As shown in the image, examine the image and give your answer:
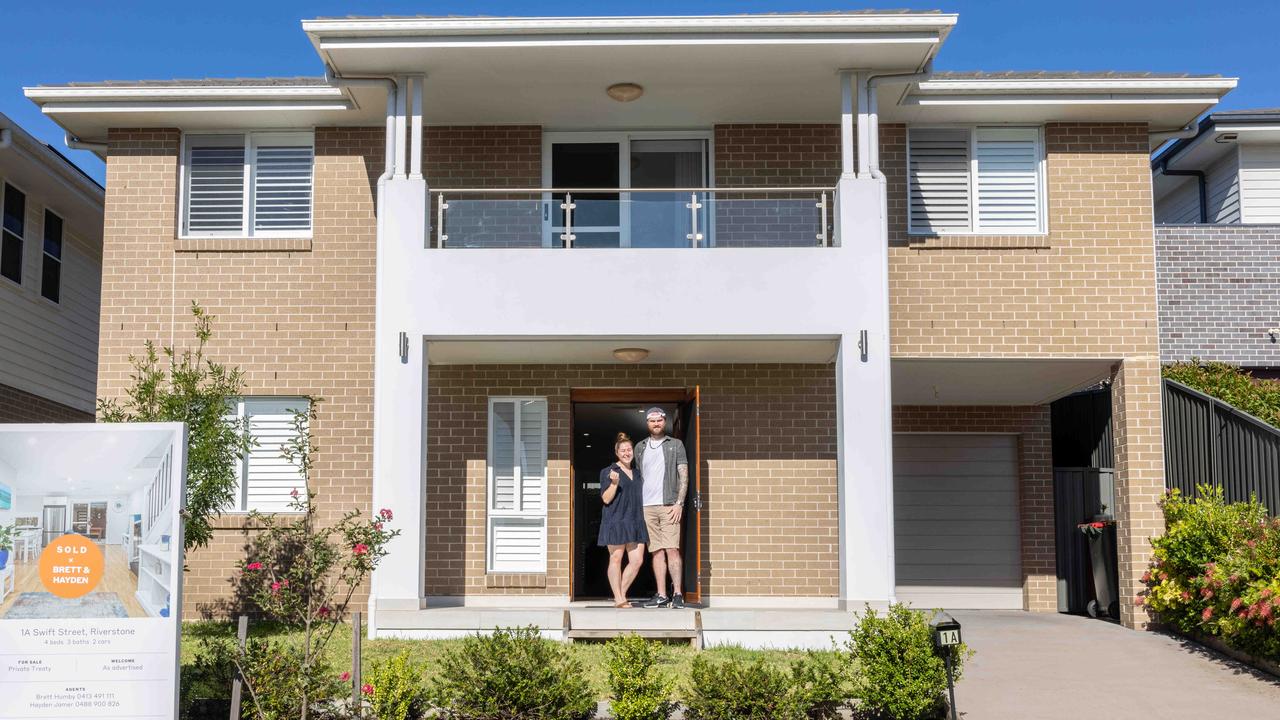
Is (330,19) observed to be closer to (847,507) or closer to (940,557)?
(847,507)

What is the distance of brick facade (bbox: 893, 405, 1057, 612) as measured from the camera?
1627 centimetres

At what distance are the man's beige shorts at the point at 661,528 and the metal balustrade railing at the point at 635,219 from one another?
2723 millimetres

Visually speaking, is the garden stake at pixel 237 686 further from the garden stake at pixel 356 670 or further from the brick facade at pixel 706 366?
the brick facade at pixel 706 366

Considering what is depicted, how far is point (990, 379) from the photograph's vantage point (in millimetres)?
15180

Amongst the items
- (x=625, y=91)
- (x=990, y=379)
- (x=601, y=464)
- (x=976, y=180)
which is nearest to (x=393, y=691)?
(x=625, y=91)

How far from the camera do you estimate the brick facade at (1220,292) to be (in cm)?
1730

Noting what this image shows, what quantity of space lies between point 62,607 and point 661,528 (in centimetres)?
646

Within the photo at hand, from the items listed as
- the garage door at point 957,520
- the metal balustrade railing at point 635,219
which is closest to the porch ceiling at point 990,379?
the garage door at point 957,520

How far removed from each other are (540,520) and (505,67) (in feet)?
16.4

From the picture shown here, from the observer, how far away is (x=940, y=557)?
16.7 metres

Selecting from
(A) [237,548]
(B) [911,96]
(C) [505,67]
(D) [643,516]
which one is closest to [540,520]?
(D) [643,516]

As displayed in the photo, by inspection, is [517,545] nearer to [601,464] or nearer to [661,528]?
[661,528]

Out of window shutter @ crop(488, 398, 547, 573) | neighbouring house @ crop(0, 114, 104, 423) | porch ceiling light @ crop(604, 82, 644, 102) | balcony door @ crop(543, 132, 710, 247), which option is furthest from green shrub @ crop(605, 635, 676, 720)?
neighbouring house @ crop(0, 114, 104, 423)

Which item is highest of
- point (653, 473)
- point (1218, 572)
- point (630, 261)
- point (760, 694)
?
point (630, 261)
